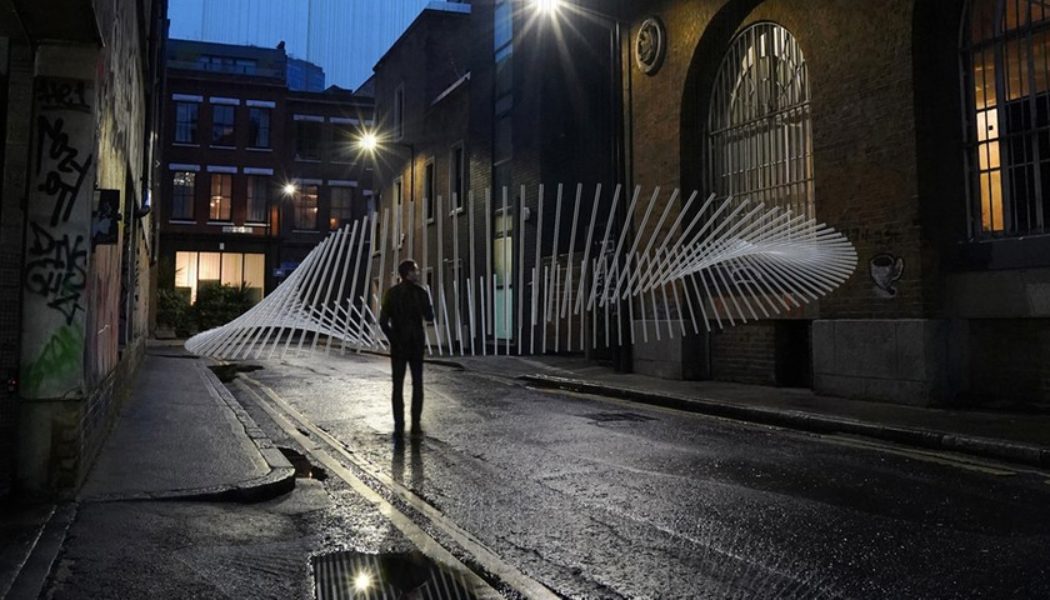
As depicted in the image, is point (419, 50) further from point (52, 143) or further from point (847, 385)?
point (52, 143)

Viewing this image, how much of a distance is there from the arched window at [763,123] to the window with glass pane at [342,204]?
3645 centimetres

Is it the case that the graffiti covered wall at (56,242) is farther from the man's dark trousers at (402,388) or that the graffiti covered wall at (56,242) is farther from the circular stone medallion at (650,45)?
the circular stone medallion at (650,45)

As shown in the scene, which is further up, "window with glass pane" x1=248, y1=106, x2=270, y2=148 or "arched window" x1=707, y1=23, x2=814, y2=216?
"window with glass pane" x1=248, y1=106, x2=270, y2=148

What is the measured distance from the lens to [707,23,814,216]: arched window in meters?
13.2

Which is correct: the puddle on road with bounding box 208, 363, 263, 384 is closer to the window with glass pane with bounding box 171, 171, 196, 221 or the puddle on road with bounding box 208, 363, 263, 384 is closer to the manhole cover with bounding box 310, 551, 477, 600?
the manhole cover with bounding box 310, 551, 477, 600

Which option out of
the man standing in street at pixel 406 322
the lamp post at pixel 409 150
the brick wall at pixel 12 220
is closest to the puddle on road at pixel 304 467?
the man standing in street at pixel 406 322

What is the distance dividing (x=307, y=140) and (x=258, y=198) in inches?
195

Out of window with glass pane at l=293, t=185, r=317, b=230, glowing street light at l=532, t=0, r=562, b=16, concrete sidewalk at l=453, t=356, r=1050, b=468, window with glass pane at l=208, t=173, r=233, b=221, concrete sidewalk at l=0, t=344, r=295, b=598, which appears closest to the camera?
concrete sidewalk at l=0, t=344, r=295, b=598

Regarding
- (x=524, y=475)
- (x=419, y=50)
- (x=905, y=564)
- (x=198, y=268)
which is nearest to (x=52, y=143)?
(x=524, y=475)

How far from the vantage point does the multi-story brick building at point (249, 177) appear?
44.8m

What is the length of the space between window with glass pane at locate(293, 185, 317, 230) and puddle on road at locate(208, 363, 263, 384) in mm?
28175

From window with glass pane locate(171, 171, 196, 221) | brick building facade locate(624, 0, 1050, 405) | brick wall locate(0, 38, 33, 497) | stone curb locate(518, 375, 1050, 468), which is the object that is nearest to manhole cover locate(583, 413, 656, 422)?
stone curb locate(518, 375, 1050, 468)

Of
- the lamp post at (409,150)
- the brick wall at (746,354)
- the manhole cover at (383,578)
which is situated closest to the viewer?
the manhole cover at (383,578)

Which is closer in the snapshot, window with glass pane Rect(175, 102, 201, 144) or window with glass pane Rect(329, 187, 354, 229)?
window with glass pane Rect(175, 102, 201, 144)
